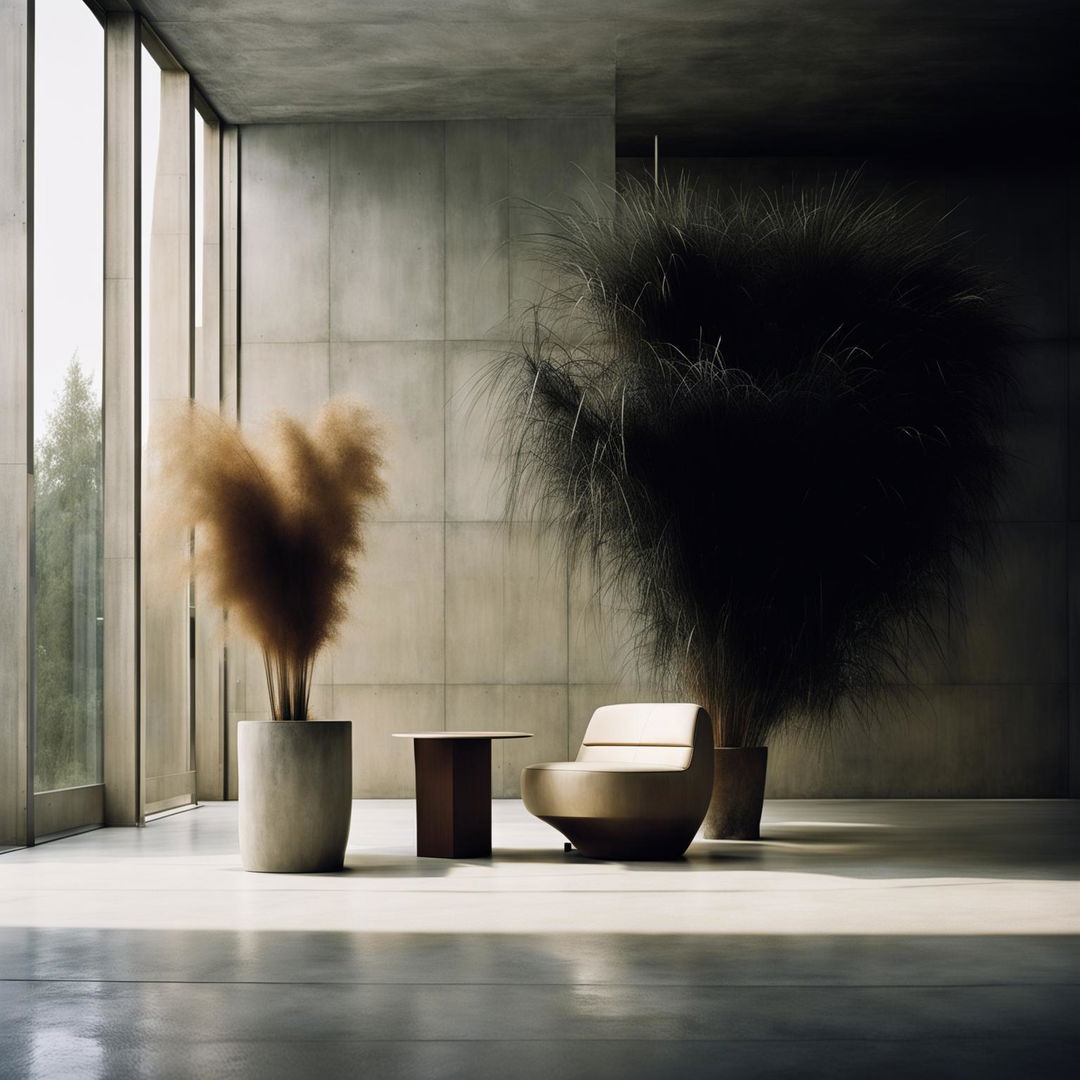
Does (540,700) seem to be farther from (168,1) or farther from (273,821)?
(168,1)

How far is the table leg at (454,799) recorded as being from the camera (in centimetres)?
579

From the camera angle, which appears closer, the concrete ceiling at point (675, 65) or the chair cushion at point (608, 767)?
the chair cushion at point (608, 767)

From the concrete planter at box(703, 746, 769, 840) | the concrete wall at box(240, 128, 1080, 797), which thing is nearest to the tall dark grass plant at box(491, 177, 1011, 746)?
the concrete planter at box(703, 746, 769, 840)

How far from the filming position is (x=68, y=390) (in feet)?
22.4

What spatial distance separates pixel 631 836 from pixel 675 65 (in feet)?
15.4

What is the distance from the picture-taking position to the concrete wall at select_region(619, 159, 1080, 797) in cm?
880

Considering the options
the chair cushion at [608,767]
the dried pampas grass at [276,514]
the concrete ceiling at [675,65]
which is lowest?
the chair cushion at [608,767]

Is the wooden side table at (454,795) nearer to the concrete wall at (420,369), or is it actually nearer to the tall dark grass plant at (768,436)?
the tall dark grass plant at (768,436)

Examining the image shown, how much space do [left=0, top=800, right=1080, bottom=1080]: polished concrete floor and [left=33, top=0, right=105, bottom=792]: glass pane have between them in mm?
1151

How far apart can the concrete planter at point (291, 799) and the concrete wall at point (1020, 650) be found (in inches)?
163

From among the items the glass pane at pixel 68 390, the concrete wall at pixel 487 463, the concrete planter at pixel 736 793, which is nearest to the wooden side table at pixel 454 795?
the concrete planter at pixel 736 793

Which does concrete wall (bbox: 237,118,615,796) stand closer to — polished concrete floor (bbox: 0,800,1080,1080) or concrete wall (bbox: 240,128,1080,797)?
concrete wall (bbox: 240,128,1080,797)

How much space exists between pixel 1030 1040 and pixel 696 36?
20.7 ft

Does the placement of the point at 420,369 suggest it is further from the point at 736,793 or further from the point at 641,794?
the point at 641,794
